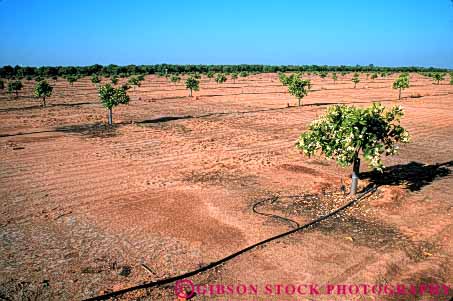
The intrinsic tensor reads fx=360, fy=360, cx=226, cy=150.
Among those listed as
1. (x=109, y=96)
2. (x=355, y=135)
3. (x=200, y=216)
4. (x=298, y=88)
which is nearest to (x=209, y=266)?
(x=200, y=216)

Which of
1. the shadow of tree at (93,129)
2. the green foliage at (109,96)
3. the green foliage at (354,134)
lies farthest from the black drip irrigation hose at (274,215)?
the green foliage at (109,96)

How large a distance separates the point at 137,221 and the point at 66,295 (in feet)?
10.4

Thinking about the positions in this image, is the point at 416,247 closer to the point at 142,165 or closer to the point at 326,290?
the point at 326,290

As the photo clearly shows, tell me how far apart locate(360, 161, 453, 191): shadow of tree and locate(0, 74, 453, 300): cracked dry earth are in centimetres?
7

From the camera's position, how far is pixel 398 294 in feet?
21.0

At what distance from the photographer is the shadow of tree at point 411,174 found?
1248 cm

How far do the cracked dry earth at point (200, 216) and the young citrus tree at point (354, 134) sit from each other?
1.47m

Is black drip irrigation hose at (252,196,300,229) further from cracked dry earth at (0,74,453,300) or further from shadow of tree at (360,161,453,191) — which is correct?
shadow of tree at (360,161,453,191)

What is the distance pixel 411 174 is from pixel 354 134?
495cm

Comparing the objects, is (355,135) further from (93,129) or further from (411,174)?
(93,129)

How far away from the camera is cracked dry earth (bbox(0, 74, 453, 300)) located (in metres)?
Answer: 7.04

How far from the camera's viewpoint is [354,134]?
10078mm

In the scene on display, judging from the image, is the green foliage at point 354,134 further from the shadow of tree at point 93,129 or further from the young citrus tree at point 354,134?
the shadow of tree at point 93,129

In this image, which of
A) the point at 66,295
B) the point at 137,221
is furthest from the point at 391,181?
the point at 66,295
